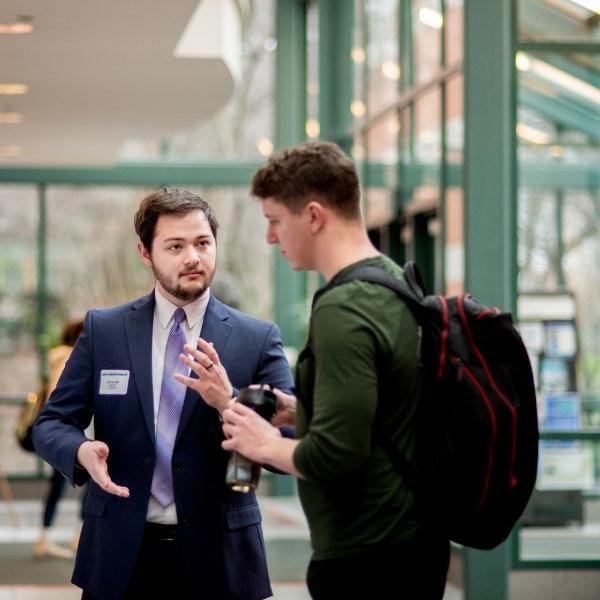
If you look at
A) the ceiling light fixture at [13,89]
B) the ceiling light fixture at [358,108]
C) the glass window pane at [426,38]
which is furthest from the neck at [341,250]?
the ceiling light fixture at [358,108]

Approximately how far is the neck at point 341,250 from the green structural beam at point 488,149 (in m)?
5.16

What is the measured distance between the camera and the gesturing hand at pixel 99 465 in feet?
10.5

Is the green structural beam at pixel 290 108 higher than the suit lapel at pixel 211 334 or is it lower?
higher

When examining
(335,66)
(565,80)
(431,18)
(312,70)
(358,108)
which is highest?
(312,70)

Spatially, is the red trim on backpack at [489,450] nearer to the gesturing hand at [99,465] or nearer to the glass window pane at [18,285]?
the gesturing hand at [99,465]

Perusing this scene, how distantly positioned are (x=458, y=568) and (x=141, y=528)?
5315mm

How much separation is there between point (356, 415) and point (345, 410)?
2cm

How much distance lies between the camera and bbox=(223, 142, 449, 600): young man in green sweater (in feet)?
8.45

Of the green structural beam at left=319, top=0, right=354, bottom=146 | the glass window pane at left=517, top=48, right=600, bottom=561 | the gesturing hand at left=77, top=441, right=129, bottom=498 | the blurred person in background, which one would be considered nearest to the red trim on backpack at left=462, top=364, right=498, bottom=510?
the gesturing hand at left=77, top=441, right=129, bottom=498

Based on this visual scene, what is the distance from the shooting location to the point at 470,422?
264 cm

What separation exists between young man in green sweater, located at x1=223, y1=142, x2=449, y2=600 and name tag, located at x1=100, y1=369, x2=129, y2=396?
2.17ft

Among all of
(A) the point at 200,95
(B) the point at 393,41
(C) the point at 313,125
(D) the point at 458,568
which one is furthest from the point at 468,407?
(C) the point at 313,125

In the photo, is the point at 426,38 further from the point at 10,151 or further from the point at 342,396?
the point at 342,396

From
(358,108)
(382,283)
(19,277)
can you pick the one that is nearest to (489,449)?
(382,283)
